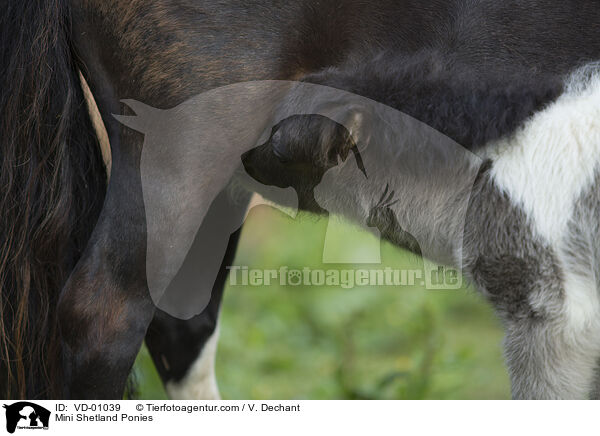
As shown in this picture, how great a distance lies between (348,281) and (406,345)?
350mm

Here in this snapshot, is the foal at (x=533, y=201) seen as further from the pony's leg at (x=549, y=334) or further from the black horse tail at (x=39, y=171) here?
the black horse tail at (x=39, y=171)

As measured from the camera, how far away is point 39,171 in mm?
1771

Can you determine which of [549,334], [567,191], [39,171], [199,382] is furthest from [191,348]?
[567,191]

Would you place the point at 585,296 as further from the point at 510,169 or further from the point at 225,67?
the point at 225,67

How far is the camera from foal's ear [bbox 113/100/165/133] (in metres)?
1.60

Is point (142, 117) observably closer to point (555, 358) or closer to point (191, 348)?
point (191, 348)

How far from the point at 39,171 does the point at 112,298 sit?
14.8 inches

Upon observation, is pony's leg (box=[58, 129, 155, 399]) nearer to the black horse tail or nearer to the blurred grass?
the black horse tail

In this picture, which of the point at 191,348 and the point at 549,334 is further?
the point at 191,348

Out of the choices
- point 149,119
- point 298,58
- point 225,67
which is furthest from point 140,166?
point 298,58

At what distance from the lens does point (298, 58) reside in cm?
161

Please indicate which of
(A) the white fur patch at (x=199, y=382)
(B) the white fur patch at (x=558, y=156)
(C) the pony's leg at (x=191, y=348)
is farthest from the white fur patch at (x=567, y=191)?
(A) the white fur patch at (x=199, y=382)
